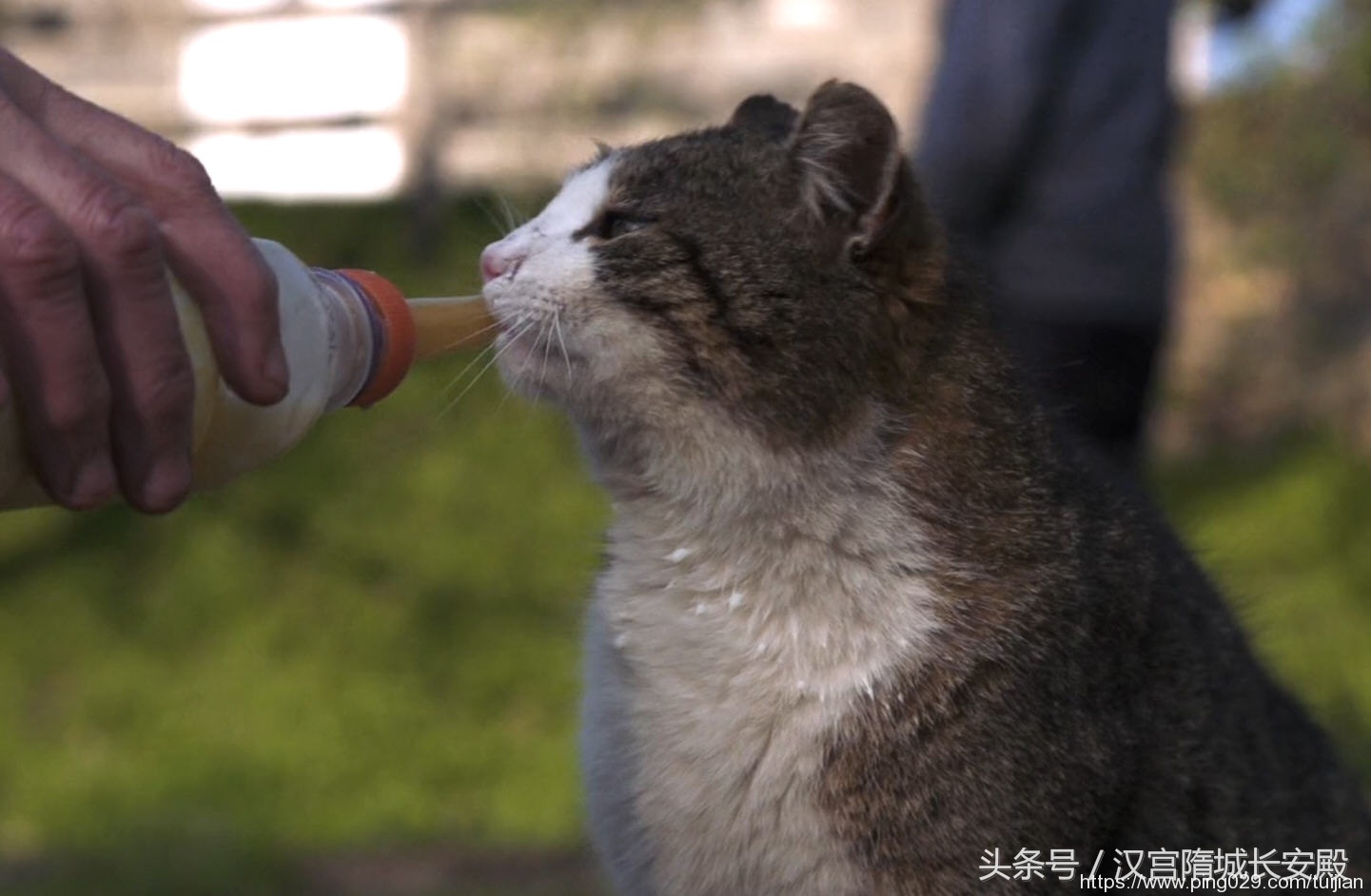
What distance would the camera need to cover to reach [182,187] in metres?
1.48

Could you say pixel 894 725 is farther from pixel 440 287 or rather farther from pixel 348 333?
pixel 440 287

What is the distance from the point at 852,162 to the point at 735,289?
216mm

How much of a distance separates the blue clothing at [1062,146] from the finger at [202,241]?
2.24 m

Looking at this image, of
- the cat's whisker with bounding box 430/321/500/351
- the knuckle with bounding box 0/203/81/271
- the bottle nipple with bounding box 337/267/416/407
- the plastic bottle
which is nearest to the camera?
the knuckle with bounding box 0/203/81/271

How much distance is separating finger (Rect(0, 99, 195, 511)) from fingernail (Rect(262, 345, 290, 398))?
0.07m

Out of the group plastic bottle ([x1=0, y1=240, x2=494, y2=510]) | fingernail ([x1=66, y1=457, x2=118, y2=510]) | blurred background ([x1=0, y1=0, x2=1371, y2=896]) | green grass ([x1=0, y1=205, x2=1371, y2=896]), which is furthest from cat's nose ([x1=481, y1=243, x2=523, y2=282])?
green grass ([x1=0, y1=205, x2=1371, y2=896])

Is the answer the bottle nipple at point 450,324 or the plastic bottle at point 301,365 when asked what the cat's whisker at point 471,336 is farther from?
the plastic bottle at point 301,365

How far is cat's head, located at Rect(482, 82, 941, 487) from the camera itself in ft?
6.97

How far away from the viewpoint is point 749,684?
2.13 m

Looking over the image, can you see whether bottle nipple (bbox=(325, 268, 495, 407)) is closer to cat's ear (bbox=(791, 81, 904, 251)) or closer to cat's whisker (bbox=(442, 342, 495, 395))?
cat's whisker (bbox=(442, 342, 495, 395))

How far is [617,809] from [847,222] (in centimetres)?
80

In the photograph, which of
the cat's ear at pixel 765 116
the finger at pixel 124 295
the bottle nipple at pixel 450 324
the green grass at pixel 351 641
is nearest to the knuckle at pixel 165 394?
the finger at pixel 124 295

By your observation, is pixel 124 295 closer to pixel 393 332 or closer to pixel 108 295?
pixel 108 295

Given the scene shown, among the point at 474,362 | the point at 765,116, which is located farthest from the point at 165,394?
the point at 765,116
